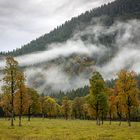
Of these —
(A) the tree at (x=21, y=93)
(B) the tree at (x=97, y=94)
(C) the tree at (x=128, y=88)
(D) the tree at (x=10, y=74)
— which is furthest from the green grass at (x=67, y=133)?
(B) the tree at (x=97, y=94)

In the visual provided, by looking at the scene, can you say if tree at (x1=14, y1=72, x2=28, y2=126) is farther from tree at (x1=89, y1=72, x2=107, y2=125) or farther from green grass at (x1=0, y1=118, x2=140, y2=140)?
green grass at (x1=0, y1=118, x2=140, y2=140)

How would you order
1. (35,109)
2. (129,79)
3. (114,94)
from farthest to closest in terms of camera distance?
(35,109) → (114,94) → (129,79)

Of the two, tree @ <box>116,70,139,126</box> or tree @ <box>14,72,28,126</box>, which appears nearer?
tree @ <box>14,72,28,126</box>

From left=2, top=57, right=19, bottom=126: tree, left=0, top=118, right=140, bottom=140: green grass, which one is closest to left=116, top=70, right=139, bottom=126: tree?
left=0, top=118, right=140, bottom=140: green grass

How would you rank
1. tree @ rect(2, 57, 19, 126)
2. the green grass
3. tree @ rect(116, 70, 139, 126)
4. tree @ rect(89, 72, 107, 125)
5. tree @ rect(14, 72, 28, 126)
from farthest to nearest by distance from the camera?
tree @ rect(89, 72, 107, 125) < tree @ rect(116, 70, 139, 126) < tree @ rect(14, 72, 28, 126) < tree @ rect(2, 57, 19, 126) < the green grass

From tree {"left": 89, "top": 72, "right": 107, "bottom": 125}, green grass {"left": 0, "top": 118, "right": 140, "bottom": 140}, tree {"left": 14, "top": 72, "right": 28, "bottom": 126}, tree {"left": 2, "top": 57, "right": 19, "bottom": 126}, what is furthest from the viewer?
→ tree {"left": 89, "top": 72, "right": 107, "bottom": 125}

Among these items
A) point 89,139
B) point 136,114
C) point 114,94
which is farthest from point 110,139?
point 136,114

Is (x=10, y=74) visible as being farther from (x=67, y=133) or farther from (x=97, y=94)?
(x=67, y=133)

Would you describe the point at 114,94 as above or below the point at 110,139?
above

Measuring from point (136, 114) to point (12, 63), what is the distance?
130 metres

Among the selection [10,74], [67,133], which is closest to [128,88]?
[10,74]

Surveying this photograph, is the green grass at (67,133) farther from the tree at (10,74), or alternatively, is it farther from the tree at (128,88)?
the tree at (128,88)

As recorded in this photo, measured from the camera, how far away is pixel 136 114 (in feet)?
654

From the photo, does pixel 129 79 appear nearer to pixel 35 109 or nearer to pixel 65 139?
pixel 65 139
